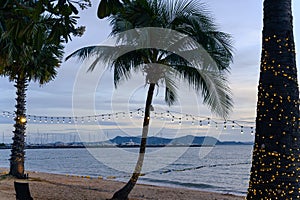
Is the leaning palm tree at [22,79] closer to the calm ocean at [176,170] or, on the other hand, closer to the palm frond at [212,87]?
the palm frond at [212,87]

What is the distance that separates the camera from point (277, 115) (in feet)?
15.1

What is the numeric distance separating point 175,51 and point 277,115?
5411mm

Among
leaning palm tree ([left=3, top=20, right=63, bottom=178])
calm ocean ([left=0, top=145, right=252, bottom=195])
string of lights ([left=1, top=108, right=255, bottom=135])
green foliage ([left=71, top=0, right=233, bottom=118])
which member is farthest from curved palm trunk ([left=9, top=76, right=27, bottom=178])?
calm ocean ([left=0, top=145, right=252, bottom=195])

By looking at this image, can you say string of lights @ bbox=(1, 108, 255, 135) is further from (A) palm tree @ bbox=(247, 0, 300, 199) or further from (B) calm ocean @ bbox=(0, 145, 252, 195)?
(A) palm tree @ bbox=(247, 0, 300, 199)

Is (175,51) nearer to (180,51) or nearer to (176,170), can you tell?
(180,51)

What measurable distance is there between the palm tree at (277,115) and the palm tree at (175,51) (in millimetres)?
4357

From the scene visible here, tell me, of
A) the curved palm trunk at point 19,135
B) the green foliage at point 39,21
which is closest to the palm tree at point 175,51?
the green foliage at point 39,21

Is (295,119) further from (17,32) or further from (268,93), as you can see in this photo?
(17,32)

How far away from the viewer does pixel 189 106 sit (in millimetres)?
11227

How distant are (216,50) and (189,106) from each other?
224 centimetres

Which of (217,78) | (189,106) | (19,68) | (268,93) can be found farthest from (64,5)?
(19,68)

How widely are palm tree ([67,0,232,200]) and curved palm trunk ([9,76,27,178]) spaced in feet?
20.6

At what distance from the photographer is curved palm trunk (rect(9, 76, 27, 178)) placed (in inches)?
598

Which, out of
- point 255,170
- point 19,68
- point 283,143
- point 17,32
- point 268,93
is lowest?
point 255,170
